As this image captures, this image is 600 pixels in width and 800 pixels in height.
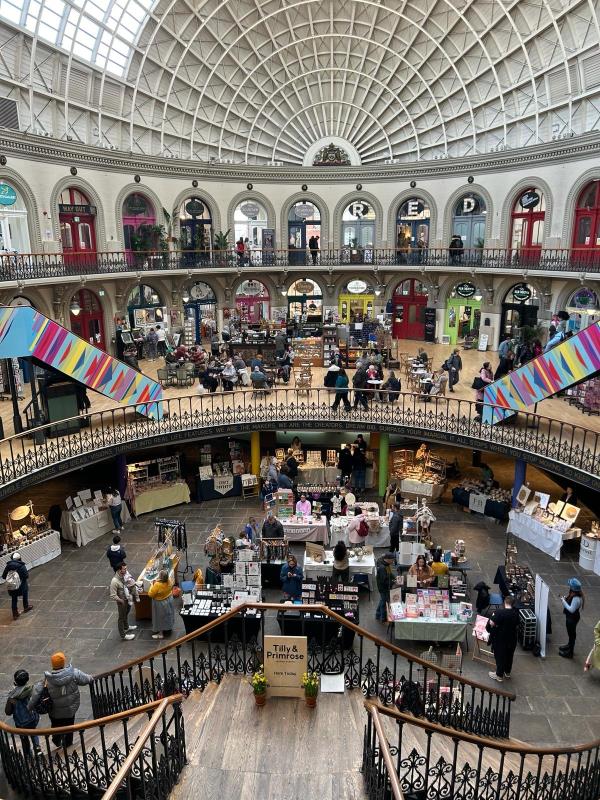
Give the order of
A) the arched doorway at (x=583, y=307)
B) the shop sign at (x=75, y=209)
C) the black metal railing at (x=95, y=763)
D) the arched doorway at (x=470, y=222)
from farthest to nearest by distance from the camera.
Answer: the arched doorway at (x=470, y=222) → the shop sign at (x=75, y=209) → the arched doorway at (x=583, y=307) → the black metal railing at (x=95, y=763)

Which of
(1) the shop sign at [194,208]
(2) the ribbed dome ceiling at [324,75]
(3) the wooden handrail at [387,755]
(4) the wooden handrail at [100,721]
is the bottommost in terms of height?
(4) the wooden handrail at [100,721]

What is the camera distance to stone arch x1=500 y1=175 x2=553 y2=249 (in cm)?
2356

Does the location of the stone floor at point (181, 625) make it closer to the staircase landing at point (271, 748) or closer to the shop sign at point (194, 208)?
the staircase landing at point (271, 748)

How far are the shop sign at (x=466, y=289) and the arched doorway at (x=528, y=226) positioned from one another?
8.89 ft

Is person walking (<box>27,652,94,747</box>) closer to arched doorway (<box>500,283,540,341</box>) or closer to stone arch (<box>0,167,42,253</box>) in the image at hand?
stone arch (<box>0,167,42,253</box>)

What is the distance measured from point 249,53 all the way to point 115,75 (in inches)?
264

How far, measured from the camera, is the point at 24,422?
16.8 m

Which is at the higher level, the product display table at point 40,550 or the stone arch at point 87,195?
the stone arch at point 87,195

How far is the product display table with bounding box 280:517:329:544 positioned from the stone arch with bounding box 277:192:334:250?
18.7 metres

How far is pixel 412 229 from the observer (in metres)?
29.4

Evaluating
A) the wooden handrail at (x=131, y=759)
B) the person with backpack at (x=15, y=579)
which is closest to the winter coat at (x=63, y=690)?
the wooden handrail at (x=131, y=759)

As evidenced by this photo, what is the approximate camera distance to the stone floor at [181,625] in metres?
9.60

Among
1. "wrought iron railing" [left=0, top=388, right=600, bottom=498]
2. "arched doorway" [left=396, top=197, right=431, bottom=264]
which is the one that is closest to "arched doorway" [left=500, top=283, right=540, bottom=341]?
"arched doorway" [left=396, top=197, right=431, bottom=264]

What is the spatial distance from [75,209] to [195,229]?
250 inches
